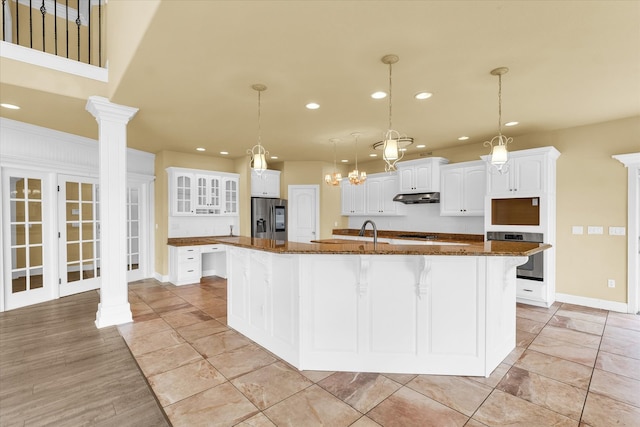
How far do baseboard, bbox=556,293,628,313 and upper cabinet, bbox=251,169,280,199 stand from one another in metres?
5.55

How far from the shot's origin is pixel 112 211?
361cm

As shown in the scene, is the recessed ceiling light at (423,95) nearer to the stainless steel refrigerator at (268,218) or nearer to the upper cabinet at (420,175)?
the upper cabinet at (420,175)

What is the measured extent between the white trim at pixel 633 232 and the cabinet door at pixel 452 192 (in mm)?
2002

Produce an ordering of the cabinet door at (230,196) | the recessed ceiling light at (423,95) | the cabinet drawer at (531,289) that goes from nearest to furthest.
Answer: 1. the recessed ceiling light at (423,95)
2. the cabinet drawer at (531,289)
3. the cabinet door at (230,196)

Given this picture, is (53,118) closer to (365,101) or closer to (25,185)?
(25,185)

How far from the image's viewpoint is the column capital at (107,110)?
3.41 metres

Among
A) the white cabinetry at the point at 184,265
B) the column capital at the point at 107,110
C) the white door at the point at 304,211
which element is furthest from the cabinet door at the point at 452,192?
the column capital at the point at 107,110

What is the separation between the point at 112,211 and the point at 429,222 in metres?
5.35

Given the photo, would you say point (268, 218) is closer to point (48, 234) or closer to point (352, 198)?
point (352, 198)

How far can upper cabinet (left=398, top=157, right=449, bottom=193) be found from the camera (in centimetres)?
571

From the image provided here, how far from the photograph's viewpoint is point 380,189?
267 inches

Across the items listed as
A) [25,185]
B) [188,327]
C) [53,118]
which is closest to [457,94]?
[188,327]

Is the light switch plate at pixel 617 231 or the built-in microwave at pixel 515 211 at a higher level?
the built-in microwave at pixel 515 211

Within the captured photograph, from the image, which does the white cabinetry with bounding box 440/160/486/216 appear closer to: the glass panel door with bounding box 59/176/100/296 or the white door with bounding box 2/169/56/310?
the glass panel door with bounding box 59/176/100/296
